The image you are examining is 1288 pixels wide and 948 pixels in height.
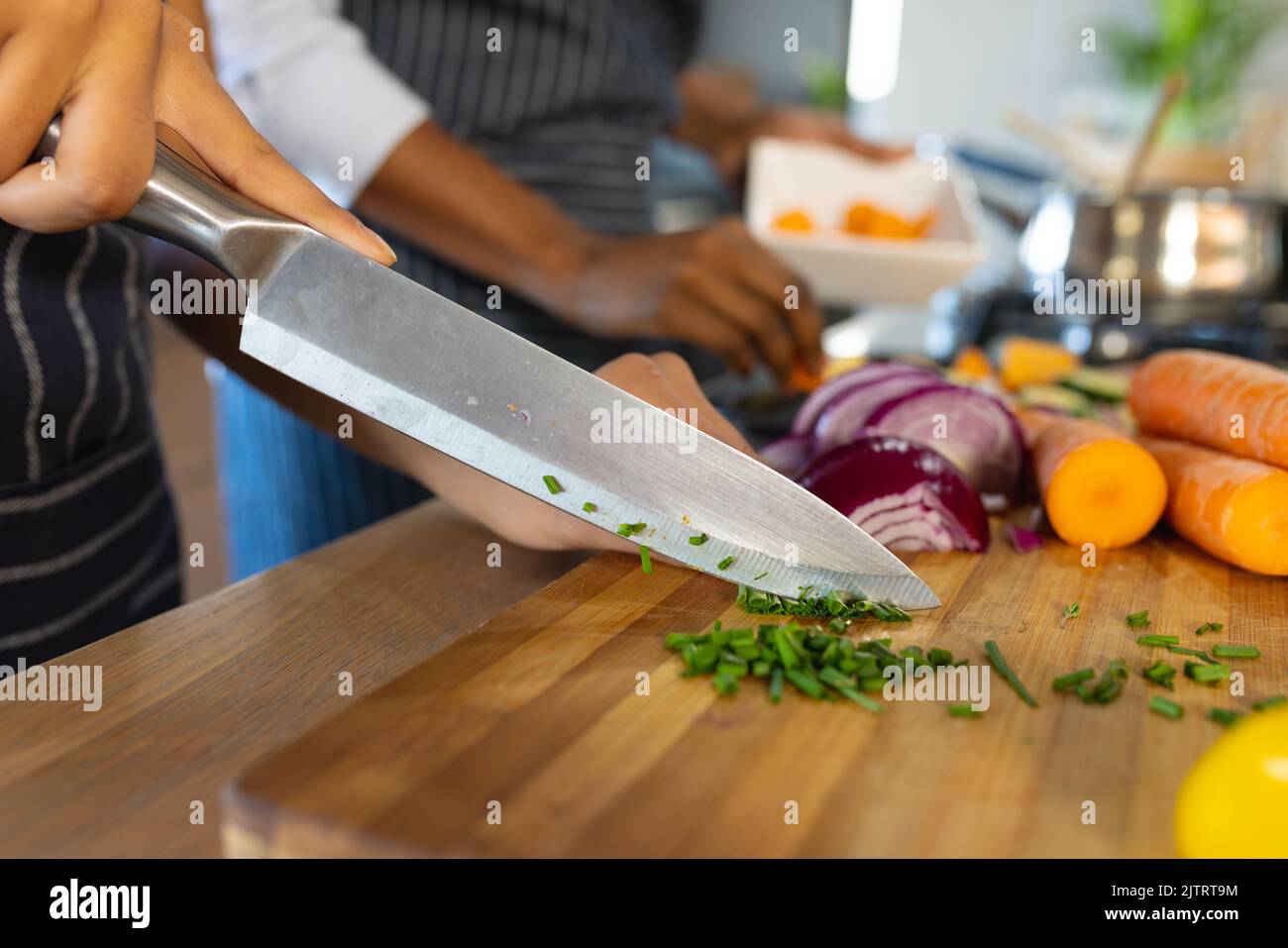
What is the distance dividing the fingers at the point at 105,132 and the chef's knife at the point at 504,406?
39mm

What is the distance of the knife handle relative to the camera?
74 centimetres

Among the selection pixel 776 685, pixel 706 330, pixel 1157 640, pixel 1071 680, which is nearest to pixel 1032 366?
pixel 706 330

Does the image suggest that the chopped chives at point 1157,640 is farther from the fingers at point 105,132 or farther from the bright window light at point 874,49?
the bright window light at point 874,49

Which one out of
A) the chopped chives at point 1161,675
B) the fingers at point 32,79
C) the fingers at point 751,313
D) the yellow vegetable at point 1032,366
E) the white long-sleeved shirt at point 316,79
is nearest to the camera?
the fingers at point 32,79

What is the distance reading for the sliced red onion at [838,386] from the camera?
1.21 m

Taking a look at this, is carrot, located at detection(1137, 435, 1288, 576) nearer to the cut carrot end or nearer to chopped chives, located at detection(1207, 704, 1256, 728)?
the cut carrot end

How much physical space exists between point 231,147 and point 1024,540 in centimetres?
73

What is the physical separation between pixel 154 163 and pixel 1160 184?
2.37 metres

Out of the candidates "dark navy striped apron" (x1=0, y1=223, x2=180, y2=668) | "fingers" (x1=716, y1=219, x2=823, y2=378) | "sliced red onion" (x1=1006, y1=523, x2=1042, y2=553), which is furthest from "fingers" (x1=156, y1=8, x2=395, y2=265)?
"fingers" (x1=716, y1=219, x2=823, y2=378)

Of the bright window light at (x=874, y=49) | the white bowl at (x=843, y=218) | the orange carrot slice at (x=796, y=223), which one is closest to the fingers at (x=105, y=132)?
the white bowl at (x=843, y=218)

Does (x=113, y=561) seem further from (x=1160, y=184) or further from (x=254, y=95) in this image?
(x=1160, y=184)

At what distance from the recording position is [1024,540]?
1.03 m
